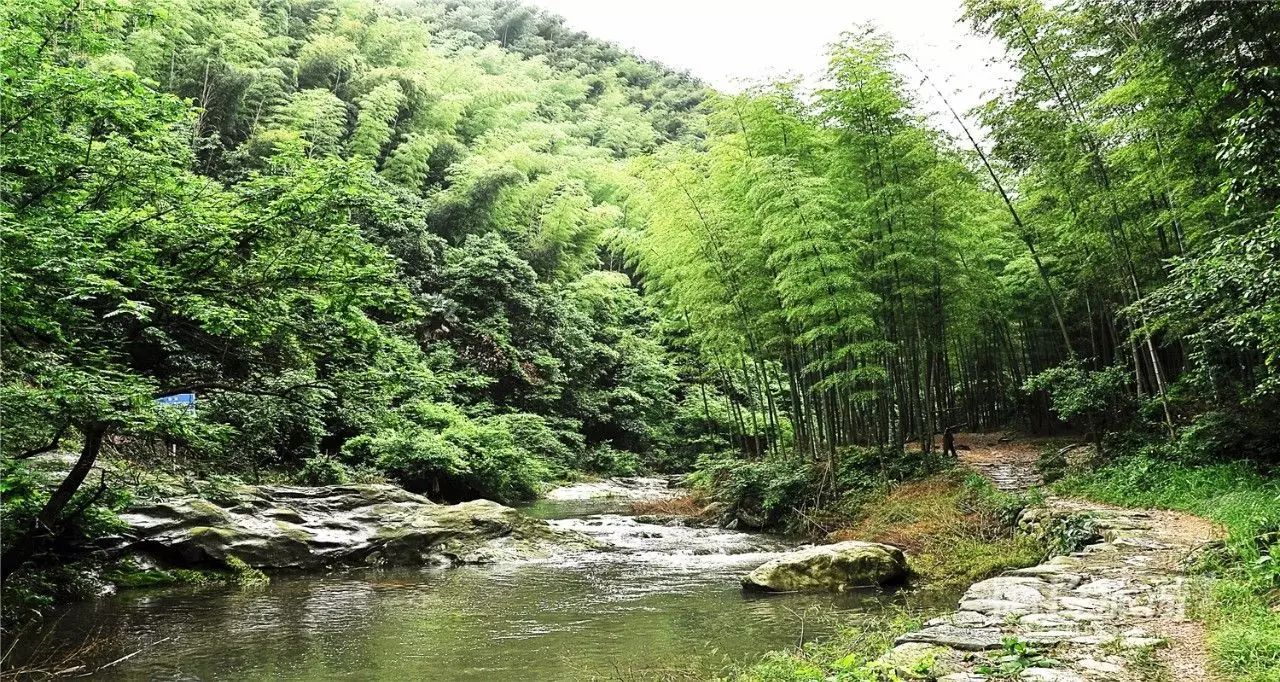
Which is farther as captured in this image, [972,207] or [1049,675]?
[972,207]

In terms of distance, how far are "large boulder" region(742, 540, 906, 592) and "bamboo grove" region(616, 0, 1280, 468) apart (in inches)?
143

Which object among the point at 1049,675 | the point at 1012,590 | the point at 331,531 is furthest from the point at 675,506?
the point at 1049,675

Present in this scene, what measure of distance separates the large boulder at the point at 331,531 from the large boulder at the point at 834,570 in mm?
3957

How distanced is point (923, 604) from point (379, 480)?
33.3 ft

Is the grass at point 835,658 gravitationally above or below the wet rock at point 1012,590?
below

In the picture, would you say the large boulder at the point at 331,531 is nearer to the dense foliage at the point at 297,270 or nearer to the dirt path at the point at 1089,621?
the dense foliage at the point at 297,270

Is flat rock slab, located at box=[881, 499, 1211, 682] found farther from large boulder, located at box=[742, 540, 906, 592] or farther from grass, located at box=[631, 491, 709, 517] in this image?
grass, located at box=[631, 491, 709, 517]

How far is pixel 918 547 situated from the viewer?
8477 mm

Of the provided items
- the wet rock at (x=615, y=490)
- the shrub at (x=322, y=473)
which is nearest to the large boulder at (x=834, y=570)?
the shrub at (x=322, y=473)

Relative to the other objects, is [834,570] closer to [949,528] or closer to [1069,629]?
[949,528]

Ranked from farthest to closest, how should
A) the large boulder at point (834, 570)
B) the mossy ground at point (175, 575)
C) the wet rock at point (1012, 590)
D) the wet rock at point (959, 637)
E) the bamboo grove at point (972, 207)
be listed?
the mossy ground at point (175, 575) → the bamboo grove at point (972, 207) → the large boulder at point (834, 570) → the wet rock at point (1012, 590) → the wet rock at point (959, 637)

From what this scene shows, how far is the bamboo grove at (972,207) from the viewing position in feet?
24.9

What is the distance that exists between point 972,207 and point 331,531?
1108 cm

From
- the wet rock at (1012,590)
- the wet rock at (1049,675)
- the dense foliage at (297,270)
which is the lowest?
the wet rock at (1012,590)
